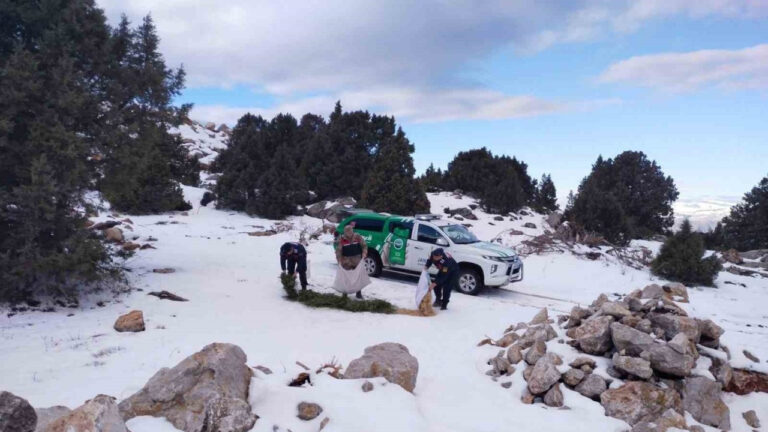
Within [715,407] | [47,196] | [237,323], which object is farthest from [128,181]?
[715,407]

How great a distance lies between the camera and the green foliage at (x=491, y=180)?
31.9 metres

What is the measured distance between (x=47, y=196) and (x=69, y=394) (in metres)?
4.83

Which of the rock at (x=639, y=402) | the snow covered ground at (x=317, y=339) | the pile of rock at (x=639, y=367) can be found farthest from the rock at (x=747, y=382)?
the rock at (x=639, y=402)

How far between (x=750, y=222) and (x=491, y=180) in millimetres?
16565

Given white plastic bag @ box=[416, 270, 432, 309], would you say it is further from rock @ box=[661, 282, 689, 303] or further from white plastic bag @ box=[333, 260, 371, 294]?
rock @ box=[661, 282, 689, 303]

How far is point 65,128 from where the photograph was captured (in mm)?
9508

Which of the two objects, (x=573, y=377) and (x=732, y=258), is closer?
(x=573, y=377)

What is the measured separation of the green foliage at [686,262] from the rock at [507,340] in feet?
34.0

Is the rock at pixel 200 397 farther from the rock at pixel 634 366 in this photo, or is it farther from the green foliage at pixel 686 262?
the green foliage at pixel 686 262

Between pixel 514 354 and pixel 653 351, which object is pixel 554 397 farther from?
pixel 653 351

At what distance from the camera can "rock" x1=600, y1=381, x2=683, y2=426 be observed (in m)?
5.97

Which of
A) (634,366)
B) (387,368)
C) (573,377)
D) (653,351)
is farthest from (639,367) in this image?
(387,368)

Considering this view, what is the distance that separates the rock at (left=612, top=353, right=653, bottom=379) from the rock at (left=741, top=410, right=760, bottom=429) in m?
1.33

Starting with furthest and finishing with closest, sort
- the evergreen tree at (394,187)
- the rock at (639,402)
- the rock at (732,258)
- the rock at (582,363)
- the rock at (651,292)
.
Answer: the evergreen tree at (394,187) → the rock at (732,258) → the rock at (651,292) → the rock at (582,363) → the rock at (639,402)
